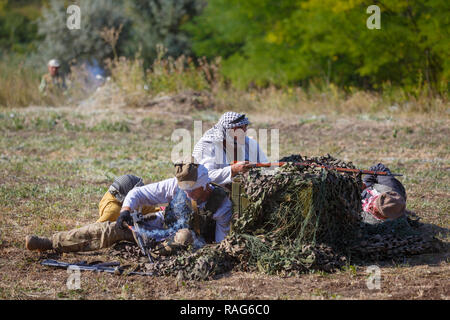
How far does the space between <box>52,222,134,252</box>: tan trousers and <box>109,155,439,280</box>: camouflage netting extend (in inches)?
23.8

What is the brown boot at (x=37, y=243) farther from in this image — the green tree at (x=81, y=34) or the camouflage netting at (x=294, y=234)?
the green tree at (x=81, y=34)

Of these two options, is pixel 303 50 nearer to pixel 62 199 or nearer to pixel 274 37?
pixel 274 37

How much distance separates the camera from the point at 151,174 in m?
9.90

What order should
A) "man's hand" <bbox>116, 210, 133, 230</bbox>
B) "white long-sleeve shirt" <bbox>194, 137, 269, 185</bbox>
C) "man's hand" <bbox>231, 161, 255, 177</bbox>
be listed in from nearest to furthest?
1. "man's hand" <bbox>116, 210, 133, 230</bbox>
2. "man's hand" <bbox>231, 161, 255, 177</bbox>
3. "white long-sleeve shirt" <bbox>194, 137, 269, 185</bbox>

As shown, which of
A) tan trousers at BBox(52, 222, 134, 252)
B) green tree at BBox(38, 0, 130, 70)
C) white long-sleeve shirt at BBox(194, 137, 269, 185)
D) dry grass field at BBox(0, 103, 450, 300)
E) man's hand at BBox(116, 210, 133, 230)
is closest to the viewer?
dry grass field at BBox(0, 103, 450, 300)

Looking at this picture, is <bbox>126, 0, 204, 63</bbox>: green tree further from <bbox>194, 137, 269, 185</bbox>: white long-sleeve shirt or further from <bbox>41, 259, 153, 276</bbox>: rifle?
<bbox>41, 259, 153, 276</bbox>: rifle

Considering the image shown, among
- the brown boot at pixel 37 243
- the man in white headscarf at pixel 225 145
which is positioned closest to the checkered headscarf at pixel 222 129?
the man in white headscarf at pixel 225 145

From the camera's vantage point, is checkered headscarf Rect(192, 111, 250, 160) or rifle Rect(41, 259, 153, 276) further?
checkered headscarf Rect(192, 111, 250, 160)

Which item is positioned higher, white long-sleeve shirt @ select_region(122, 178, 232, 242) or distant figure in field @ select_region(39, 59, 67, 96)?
distant figure in field @ select_region(39, 59, 67, 96)

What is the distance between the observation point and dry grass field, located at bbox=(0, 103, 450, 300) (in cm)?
483

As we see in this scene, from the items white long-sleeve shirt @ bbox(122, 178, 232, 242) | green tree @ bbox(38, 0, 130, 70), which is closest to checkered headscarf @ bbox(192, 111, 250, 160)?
white long-sleeve shirt @ bbox(122, 178, 232, 242)

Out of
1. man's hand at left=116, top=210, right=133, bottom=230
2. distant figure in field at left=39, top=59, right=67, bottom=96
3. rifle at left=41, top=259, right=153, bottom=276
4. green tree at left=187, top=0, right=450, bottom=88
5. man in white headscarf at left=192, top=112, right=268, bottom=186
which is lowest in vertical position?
rifle at left=41, top=259, right=153, bottom=276

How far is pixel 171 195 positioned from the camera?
5.78m
